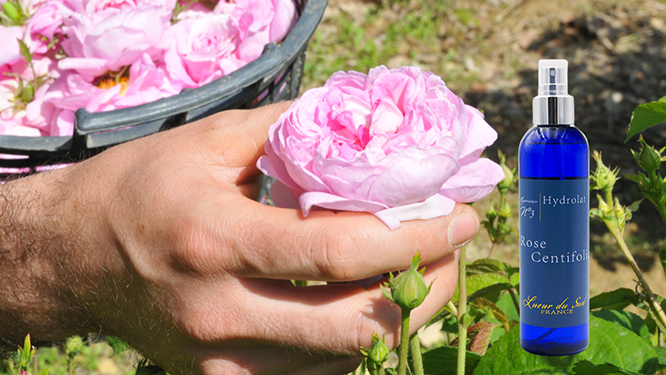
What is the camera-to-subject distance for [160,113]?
3.33ft

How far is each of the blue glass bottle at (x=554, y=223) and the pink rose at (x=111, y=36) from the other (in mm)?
824

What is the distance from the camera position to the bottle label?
22.6 inches

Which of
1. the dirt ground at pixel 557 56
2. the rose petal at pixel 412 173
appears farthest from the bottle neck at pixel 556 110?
the dirt ground at pixel 557 56

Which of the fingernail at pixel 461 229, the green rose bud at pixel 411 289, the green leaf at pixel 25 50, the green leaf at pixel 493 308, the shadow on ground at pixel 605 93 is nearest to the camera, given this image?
the green rose bud at pixel 411 289

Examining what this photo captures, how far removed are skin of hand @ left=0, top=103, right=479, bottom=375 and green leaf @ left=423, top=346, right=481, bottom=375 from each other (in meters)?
0.07

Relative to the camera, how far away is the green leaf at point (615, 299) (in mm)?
812

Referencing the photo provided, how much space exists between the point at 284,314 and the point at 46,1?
1002 millimetres

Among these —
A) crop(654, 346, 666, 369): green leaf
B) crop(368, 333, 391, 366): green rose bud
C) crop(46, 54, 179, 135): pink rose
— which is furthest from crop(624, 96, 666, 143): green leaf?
crop(46, 54, 179, 135): pink rose

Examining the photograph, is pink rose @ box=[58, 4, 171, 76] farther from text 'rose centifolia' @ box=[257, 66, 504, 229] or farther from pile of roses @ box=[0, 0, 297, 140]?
text 'rose centifolia' @ box=[257, 66, 504, 229]

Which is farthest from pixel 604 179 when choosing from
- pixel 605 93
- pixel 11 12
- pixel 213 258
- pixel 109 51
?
pixel 605 93

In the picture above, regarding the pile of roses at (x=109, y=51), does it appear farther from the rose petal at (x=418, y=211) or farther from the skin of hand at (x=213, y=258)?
the rose petal at (x=418, y=211)

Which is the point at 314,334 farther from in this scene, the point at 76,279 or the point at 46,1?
the point at 46,1

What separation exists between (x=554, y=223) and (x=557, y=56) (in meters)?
2.74

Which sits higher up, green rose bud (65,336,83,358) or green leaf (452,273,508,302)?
green leaf (452,273,508,302)
